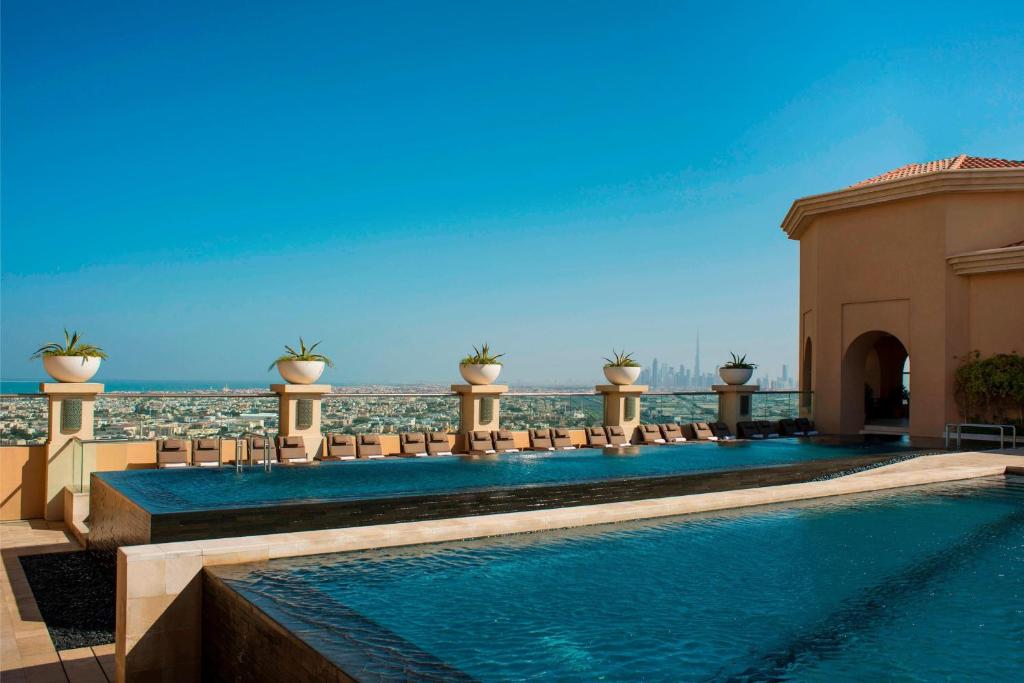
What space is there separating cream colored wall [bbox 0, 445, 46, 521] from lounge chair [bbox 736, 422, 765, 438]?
46.6 ft

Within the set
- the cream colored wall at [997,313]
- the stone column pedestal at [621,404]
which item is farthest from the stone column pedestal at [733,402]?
the cream colored wall at [997,313]

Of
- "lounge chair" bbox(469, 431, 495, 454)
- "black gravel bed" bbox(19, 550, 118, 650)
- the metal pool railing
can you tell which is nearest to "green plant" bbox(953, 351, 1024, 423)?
the metal pool railing

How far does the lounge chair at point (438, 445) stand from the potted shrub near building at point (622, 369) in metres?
4.26

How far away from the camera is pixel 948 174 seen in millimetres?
17234

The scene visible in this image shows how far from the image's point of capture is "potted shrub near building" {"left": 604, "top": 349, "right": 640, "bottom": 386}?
1648 cm

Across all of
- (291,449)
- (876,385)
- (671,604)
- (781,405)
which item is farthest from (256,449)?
(876,385)

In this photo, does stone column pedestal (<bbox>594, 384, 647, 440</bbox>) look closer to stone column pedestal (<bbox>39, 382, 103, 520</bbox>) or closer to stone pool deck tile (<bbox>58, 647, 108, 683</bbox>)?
stone column pedestal (<bbox>39, 382, 103, 520</bbox>)

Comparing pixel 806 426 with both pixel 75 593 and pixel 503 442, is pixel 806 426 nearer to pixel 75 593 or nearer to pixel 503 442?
pixel 503 442

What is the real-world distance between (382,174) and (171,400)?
74.5ft

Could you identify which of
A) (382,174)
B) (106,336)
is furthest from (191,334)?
(106,336)

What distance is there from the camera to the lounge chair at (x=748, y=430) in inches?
707

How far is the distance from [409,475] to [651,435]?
7319 mm

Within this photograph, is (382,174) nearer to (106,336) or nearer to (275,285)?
(106,336)

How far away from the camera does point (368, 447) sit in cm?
1345
